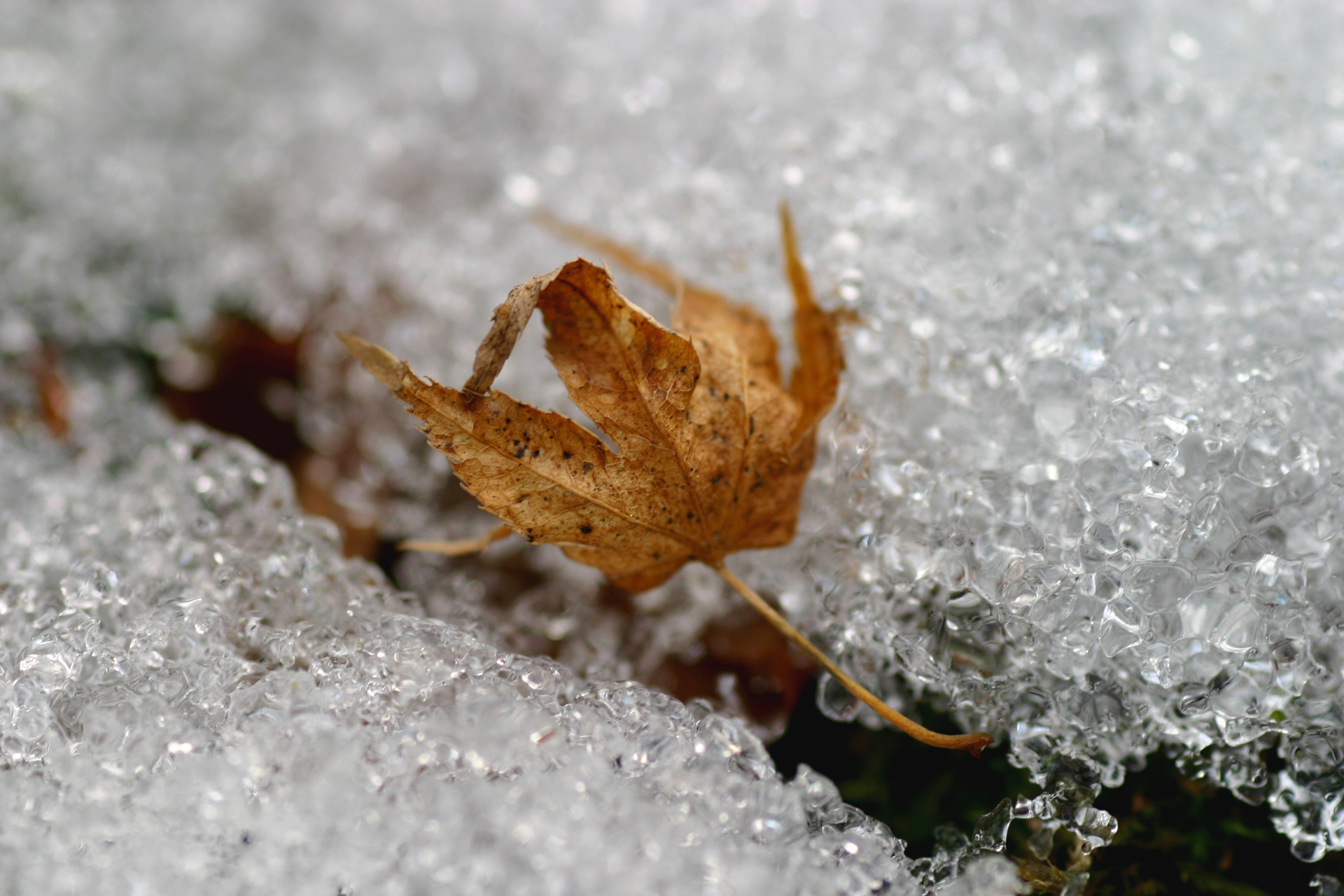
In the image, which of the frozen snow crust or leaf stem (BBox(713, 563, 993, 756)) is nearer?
the frozen snow crust

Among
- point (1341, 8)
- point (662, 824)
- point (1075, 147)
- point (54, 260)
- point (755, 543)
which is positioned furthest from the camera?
point (54, 260)

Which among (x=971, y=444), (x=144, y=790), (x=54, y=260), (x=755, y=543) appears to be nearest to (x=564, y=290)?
(x=755, y=543)

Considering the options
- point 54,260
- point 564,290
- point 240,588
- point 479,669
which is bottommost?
point 54,260

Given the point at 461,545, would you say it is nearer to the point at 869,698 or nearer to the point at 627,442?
the point at 627,442

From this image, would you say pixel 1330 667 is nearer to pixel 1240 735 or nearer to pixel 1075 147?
pixel 1240 735

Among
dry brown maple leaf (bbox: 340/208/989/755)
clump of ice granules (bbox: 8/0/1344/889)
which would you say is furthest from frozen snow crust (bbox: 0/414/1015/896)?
dry brown maple leaf (bbox: 340/208/989/755)

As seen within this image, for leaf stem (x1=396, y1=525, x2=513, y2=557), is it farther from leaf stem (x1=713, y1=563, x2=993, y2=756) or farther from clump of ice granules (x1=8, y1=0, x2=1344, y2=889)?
leaf stem (x1=713, y1=563, x2=993, y2=756)

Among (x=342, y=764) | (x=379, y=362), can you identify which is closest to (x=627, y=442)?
(x=379, y=362)
